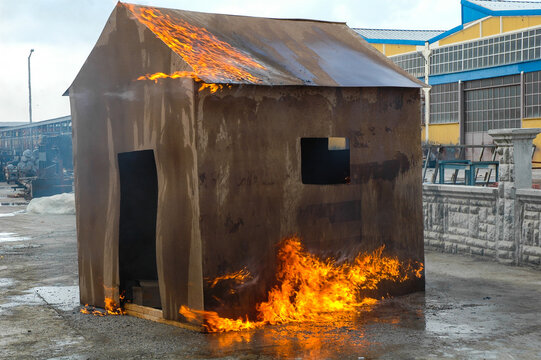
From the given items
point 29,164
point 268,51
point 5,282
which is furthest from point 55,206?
point 268,51

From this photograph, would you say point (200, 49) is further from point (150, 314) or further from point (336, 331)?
point (336, 331)

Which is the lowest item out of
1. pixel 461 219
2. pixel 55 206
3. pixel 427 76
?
pixel 55 206

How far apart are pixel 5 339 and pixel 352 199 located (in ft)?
13.3

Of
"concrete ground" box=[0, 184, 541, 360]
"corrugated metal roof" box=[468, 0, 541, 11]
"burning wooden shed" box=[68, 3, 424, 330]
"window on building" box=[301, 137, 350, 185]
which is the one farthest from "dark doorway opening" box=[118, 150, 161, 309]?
"corrugated metal roof" box=[468, 0, 541, 11]

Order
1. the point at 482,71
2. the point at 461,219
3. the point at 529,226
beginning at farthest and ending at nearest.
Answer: the point at 482,71
the point at 461,219
the point at 529,226

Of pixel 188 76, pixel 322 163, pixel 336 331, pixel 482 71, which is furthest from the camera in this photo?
pixel 482 71

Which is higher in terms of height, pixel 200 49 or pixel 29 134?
pixel 29 134

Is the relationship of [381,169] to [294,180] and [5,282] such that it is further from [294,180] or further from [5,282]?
[5,282]

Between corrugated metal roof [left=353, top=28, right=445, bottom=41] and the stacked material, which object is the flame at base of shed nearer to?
the stacked material

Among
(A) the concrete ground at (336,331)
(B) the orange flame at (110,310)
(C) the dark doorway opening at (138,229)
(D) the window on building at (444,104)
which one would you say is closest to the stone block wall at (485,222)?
(A) the concrete ground at (336,331)

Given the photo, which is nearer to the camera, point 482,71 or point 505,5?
point 482,71

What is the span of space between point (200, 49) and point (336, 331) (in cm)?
327

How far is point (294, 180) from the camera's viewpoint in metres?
7.78

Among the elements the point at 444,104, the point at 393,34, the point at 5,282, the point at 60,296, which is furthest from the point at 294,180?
the point at 393,34
